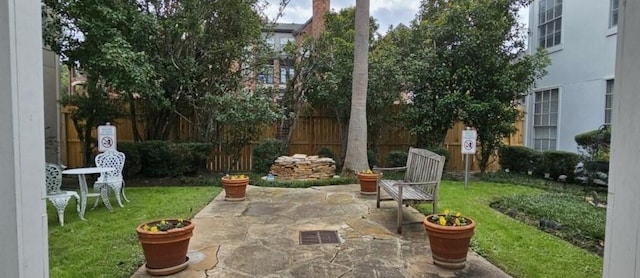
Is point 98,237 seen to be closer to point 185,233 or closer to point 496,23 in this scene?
point 185,233

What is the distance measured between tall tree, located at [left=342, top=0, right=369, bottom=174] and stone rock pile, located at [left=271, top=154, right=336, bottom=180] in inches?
19.5

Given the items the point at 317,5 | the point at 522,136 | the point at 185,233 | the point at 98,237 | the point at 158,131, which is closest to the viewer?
the point at 185,233

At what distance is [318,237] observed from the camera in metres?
4.35

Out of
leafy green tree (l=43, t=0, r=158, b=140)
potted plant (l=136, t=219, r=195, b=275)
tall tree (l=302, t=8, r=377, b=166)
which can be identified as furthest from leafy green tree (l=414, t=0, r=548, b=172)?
potted plant (l=136, t=219, r=195, b=275)

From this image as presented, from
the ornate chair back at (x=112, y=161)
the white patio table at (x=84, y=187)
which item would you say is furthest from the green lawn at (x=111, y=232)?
the ornate chair back at (x=112, y=161)

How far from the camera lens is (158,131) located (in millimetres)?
9680

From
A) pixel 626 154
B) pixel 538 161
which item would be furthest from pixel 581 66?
pixel 626 154

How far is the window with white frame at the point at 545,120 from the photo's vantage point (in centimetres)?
1034

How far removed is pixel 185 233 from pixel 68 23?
5968mm

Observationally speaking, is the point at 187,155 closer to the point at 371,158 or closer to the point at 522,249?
the point at 371,158

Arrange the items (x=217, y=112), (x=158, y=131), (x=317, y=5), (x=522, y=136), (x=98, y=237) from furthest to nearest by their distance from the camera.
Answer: (x=317, y=5) < (x=522, y=136) < (x=158, y=131) < (x=217, y=112) < (x=98, y=237)

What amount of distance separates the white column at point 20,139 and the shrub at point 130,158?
300 inches

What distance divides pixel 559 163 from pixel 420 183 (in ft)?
19.9

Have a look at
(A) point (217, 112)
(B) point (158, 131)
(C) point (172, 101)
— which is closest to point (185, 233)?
(A) point (217, 112)
